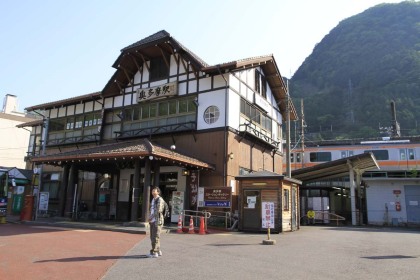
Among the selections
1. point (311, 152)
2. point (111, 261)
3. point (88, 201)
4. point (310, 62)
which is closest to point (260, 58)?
point (88, 201)

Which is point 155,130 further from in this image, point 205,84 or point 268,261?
point 268,261

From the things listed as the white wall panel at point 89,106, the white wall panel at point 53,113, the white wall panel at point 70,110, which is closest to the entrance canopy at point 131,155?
the white wall panel at point 89,106

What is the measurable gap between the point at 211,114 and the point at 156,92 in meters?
3.88

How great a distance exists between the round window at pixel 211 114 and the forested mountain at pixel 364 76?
196 feet

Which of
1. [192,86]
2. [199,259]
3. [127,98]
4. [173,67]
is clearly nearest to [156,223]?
[199,259]

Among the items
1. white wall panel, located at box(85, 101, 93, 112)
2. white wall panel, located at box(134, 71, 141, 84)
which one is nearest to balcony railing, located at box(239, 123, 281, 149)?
white wall panel, located at box(134, 71, 141, 84)

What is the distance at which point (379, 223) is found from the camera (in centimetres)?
2334

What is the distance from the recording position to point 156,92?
19.9 m

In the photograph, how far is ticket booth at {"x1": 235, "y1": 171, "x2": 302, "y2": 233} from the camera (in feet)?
48.5

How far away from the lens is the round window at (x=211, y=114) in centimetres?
1784

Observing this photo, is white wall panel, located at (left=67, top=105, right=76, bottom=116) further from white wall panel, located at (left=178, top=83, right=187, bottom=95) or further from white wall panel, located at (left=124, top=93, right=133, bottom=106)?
white wall panel, located at (left=178, top=83, right=187, bottom=95)

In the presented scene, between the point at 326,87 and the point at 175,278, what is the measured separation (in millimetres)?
99639

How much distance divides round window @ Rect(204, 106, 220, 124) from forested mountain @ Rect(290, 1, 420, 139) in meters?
59.8

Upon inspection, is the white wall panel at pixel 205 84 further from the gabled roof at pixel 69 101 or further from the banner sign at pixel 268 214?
the gabled roof at pixel 69 101
